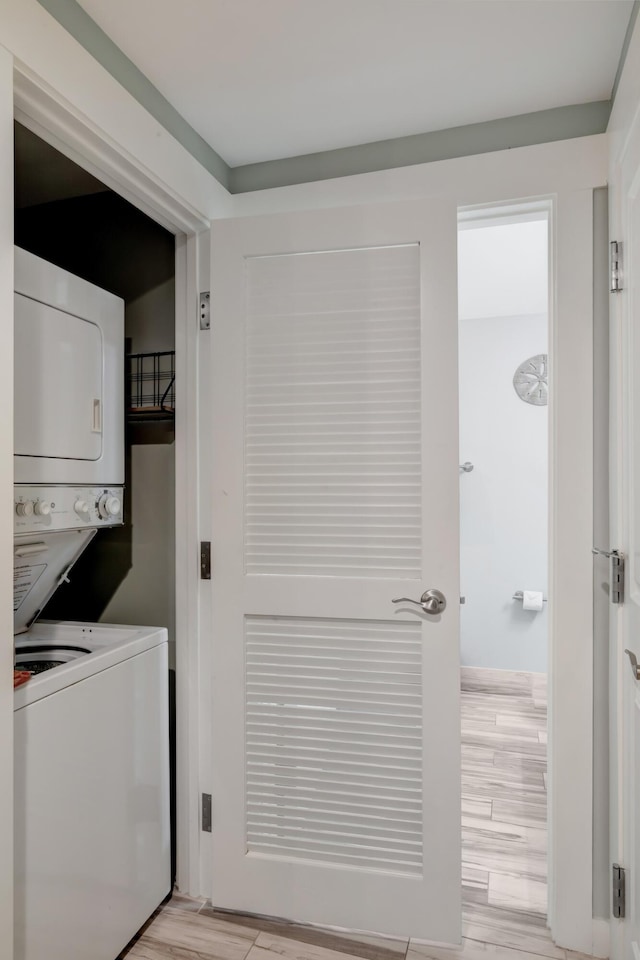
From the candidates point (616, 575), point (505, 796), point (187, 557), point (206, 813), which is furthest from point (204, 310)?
point (505, 796)

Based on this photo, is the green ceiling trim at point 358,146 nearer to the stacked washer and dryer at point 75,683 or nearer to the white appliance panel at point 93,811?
the stacked washer and dryer at point 75,683

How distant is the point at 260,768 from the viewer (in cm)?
187

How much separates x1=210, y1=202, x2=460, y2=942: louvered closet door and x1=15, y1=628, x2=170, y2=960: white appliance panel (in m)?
0.20

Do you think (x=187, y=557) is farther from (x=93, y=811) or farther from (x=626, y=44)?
(x=626, y=44)

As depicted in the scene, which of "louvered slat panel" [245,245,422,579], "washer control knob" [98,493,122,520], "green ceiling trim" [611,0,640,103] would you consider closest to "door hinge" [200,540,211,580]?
"louvered slat panel" [245,245,422,579]

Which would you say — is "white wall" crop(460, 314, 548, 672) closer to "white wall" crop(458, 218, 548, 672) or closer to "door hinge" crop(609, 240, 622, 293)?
"white wall" crop(458, 218, 548, 672)

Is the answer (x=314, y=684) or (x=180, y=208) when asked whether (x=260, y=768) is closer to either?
(x=314, y=684)

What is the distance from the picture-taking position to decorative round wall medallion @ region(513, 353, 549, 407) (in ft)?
13.8

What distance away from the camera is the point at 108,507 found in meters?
1.84

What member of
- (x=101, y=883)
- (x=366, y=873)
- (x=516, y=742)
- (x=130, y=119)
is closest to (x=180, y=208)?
(x=130, y=119)

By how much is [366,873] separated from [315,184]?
2.04 meters

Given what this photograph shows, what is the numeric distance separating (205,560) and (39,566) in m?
0.47

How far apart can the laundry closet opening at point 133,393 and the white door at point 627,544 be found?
1.31m

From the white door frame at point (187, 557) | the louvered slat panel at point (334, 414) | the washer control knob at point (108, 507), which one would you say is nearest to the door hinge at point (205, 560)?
the white door frame at point (187, 557)
